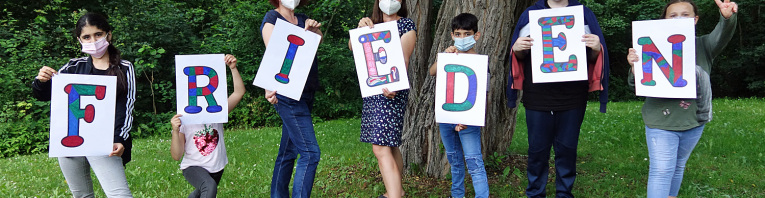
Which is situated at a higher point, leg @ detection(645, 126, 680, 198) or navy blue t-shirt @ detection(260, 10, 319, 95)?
navy blue t-shirt @ detection(260, 10, 319, 95)

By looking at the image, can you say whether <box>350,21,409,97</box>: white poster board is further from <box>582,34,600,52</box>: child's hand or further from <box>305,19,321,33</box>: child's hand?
<box>582,34,600,52</box>: child's hand

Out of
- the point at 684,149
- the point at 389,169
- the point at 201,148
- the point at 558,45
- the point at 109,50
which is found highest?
the point at 109,50

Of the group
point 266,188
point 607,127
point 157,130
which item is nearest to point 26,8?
point 157,130

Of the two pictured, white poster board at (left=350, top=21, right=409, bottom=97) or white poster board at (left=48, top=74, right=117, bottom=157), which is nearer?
white poster board at (left=48, top=74, right=117, bottom=157)

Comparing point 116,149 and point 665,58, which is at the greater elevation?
point 665,58

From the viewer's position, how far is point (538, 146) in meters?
3.98

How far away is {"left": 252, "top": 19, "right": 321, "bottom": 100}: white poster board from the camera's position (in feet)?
12.4

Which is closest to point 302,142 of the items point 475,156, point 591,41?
point 475,156

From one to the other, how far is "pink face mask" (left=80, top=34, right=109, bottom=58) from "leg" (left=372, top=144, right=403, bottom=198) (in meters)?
1.98

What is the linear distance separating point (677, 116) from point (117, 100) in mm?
3702

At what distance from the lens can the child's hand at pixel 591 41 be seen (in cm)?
369

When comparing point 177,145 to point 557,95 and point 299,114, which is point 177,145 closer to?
point 299,114

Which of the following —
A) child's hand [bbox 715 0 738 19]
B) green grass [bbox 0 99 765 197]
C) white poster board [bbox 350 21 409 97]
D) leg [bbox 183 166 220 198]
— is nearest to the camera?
child's hand [bbox 715 0 738 19]

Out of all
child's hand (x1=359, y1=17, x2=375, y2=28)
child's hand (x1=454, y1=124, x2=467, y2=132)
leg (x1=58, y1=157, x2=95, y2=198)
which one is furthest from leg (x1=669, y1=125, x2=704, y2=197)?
leg (x1=58, y1=157, x2=95, y2=198)
